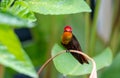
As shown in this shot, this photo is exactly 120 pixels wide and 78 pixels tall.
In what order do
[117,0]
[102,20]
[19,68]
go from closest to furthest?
1. [19,68]
2. [117,0]
3. [102,20]

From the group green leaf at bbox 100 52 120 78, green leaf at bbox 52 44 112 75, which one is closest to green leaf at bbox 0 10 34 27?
green leaf at bbox 52 44 112 75

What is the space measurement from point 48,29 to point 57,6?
1.85 ft

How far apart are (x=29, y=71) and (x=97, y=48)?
0.65m

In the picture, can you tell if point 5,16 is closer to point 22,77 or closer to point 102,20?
point 102,20

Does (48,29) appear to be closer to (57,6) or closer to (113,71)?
(113,71)

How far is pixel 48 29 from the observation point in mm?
843

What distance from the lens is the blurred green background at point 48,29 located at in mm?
167

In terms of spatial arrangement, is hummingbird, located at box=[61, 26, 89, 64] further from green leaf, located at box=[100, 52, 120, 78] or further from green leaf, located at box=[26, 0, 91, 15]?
green leaf, located at box=[100, 52, 120, 78]

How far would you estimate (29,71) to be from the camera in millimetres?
163

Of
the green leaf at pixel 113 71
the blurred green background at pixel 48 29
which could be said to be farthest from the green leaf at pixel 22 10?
the green leaf at pixel 113 71

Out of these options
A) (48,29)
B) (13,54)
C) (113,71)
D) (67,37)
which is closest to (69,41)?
(67,37)

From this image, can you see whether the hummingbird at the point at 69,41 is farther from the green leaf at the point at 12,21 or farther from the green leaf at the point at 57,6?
the green leaf at the point at 12,21

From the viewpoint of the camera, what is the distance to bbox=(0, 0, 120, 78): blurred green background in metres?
0.17

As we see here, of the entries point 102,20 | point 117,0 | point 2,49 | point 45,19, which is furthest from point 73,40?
point 102,20
